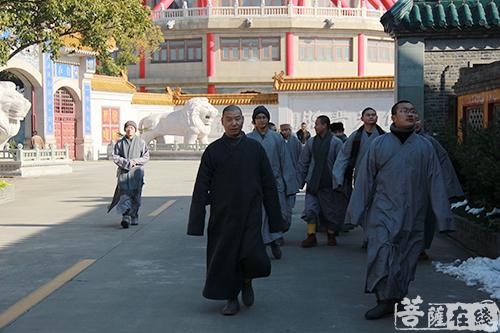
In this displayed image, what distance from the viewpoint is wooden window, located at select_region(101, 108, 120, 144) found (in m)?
36.3

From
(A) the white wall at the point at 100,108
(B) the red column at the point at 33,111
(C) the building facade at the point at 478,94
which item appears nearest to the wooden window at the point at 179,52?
(A) the white wall at the point at 100,108

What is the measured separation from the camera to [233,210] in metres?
5.92

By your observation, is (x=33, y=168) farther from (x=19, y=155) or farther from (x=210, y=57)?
(x=210, y=57)

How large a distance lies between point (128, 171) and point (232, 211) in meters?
5.58

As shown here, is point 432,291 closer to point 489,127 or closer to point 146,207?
point 489,127

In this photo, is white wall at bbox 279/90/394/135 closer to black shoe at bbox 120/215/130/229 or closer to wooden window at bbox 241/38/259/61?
wooden window at bbox 241/38/259/61

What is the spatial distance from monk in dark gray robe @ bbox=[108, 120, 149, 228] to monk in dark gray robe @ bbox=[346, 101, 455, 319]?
19.3 ft

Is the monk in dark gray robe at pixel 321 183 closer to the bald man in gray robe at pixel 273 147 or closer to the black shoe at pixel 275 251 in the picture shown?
the bald man in gray robe at pixel 273 147

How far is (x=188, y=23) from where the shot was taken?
4644cm

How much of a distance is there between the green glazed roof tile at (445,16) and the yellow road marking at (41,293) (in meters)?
7.89

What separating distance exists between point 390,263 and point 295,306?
0.94 metres

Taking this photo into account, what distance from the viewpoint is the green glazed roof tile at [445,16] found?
44.7 ft

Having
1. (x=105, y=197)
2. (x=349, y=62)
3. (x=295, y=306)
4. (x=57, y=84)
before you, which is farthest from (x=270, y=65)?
(x=295, y=306)

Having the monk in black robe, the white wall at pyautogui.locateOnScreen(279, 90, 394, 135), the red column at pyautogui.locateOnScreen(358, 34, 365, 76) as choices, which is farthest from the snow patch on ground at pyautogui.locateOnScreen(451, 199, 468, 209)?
the red column at pyautogui.locateOnScreen(358, 34, 365, 76)
